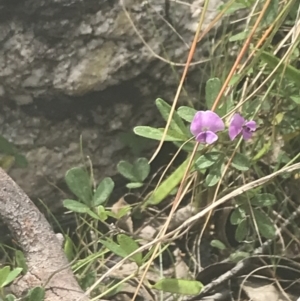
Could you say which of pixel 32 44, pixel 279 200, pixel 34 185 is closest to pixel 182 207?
pixel 279 200

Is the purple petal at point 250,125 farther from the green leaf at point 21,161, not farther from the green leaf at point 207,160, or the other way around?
the green leaf at point 21,161

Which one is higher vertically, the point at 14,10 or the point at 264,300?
the point at 14,10

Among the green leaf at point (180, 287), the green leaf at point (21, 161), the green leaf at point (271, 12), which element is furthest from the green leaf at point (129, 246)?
the green leaf at point (271, 12)

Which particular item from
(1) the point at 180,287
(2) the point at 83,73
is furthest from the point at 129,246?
(2) the point at 83,73

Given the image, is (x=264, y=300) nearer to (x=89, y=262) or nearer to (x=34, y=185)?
(x=89, y=262)

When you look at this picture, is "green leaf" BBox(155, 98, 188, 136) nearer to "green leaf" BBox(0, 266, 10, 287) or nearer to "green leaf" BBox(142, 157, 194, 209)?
"green leaf" BBox(142, 157, 194, 209)

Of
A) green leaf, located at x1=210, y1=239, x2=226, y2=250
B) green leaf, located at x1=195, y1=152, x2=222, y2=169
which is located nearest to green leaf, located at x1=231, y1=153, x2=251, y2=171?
green leaf, located at x1=195, y1=152, x2=222, y2=169
